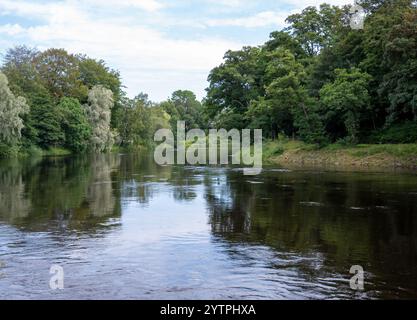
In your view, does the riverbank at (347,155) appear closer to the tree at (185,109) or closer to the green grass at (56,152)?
the green grass at (56,152)

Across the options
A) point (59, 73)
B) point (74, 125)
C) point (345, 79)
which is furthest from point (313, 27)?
point (59, 73)

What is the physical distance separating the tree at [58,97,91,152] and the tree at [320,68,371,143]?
4526 cm

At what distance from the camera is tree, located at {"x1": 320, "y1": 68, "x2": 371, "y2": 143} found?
4012cm

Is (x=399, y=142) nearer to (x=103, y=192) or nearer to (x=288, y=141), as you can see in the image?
(x=288, y=141)

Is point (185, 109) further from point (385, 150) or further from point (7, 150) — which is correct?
point (385, 150)

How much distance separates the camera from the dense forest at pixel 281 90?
39.5 metres

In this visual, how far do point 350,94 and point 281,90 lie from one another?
8.38 meters

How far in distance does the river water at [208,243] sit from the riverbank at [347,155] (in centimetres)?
1672

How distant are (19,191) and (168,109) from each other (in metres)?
145

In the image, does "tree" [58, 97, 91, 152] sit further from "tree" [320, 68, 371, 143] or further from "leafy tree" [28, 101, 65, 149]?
"tree" [320, 68, 371, 143]

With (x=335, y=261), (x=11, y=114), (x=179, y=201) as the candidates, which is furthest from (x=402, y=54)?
(x=11, y=114)

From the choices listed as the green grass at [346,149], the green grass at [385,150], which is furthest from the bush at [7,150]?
the green grass at [385,150]

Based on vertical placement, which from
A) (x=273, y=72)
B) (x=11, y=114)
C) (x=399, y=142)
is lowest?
(x=399, y=142)
